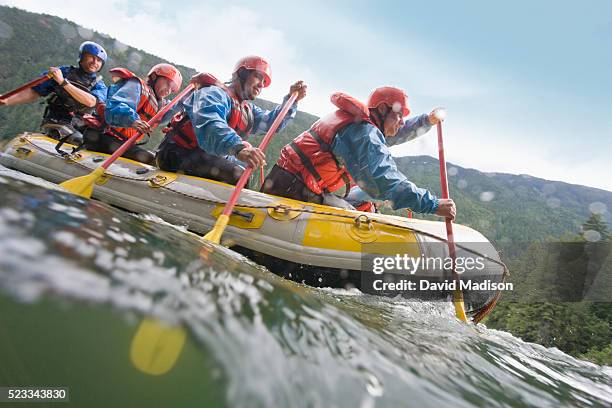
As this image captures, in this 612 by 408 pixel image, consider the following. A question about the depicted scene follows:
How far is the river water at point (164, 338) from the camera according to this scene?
2.33 ft

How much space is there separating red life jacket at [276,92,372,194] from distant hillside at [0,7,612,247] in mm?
42486

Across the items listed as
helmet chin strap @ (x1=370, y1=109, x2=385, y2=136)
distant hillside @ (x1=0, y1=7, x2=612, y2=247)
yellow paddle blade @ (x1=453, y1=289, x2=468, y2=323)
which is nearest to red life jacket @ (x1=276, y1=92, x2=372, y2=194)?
helmet chin strap @ (x1=370, y1=109, x2=385, y2=136)

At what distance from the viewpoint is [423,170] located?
104 meters

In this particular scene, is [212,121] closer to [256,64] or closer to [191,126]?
[191,126]

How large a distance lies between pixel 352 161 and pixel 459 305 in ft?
6.07

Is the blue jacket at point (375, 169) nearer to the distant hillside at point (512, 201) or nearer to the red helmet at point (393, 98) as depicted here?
the red helmet at point (393, 98)

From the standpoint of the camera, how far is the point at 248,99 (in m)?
4.93

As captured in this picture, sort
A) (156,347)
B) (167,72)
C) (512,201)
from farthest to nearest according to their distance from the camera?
(512,201), (167,72), (156,347)

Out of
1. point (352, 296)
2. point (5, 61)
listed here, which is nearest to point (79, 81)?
point (352, 296)

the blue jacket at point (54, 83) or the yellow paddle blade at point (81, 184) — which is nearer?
the yellow paddle blade at point (81, 184)

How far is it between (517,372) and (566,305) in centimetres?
2309

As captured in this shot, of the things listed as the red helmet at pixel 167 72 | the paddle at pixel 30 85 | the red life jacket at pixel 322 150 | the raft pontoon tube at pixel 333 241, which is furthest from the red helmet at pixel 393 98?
the paddle at pixel 30 85

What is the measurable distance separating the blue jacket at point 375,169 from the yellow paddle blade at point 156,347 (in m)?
3.04

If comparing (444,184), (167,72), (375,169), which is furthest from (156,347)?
(167,72)
